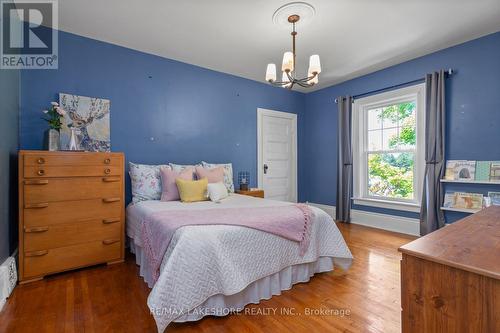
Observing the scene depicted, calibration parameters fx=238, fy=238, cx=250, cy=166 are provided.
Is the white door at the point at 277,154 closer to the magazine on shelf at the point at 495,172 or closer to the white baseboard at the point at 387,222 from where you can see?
the white baseboard at the point at 387,222

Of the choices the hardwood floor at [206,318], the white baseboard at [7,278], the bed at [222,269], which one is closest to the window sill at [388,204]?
the hardwood floor at [206,318]

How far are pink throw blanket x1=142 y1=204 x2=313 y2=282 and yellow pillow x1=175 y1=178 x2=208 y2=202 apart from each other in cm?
62

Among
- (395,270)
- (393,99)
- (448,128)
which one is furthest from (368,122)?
(395,270)

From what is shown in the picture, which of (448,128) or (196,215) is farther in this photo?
(448,128)

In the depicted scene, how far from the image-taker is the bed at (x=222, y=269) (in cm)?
141

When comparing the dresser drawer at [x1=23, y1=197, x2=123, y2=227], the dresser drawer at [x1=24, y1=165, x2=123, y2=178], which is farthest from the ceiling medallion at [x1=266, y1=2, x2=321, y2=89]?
the dresser drawer at [x1=23, y1=197, x2=123, y2=227]

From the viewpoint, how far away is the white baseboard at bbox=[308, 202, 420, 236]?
3374mm

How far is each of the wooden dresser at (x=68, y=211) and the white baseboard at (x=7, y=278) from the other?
2.1 inches

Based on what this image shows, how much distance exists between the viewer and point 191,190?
267 cm

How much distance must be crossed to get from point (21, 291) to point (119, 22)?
2.60 metres

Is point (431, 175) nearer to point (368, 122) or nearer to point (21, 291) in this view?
point (368, 122)

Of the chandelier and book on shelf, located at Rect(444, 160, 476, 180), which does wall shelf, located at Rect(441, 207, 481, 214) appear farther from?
the chandelier

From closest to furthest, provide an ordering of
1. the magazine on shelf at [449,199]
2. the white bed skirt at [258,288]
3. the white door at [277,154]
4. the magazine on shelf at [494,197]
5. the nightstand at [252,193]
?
the white bed skirt at [258,288]
the magazine on shelf at [494,197]
the magazine on shelf at [449,199]
the nightstand at [252,193]
the white door at [277,154]

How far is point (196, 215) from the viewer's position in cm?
190
